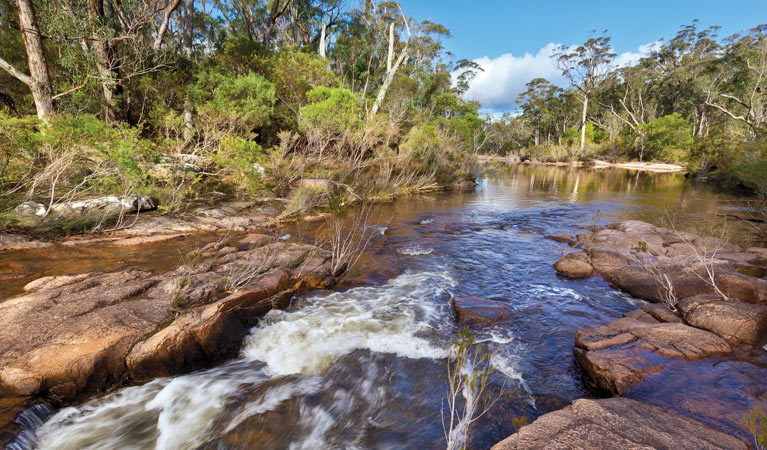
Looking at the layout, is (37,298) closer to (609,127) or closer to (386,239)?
(386,239)

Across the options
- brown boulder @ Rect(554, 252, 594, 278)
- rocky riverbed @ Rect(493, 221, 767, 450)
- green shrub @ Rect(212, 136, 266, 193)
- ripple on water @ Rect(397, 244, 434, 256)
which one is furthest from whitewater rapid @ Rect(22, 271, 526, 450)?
green shrub @ Rect(212, 136, 266, 193)

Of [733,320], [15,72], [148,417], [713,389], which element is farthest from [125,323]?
[15,72]

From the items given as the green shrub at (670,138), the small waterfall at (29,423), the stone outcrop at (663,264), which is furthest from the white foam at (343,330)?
the green shrub at (670,138)

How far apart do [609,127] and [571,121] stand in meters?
8.68

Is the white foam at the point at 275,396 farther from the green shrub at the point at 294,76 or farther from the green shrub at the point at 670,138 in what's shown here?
the green shrub at the point at 670,138

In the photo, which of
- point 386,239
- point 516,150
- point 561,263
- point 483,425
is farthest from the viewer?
point 516,150

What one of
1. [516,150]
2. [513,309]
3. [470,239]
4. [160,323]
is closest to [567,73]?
[516,150]

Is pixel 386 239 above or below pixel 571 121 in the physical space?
below

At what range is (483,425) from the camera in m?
3.22

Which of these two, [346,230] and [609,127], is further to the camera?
[609,127]

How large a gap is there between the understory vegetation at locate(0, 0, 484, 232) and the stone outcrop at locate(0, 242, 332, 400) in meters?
4.14

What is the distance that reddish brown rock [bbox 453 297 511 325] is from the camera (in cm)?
513

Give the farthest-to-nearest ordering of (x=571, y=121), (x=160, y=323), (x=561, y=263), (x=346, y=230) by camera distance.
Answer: (x=571, y=121) → (x=346, y=230) → (x=561, y=263) → (x=160, y=323)

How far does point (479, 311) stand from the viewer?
527 centimetres
